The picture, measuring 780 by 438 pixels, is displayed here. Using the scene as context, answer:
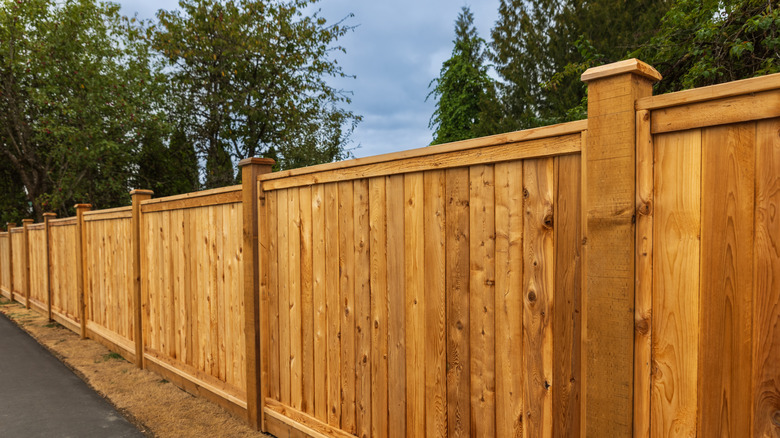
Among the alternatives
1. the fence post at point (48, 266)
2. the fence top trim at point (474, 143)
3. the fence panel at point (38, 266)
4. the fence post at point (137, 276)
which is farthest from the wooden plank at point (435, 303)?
the fence panel at point (38, 266)

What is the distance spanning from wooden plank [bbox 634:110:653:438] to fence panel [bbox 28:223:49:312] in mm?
9911

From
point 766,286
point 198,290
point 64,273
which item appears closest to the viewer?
point 766,286

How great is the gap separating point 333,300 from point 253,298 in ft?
3.05

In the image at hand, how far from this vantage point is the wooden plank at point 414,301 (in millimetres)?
2496

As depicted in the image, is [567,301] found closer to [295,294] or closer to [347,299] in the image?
[347,299]

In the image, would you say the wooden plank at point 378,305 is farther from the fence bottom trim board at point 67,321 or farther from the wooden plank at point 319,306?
the fence bottom trim board at point 67,321

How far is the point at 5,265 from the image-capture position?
12.2 m

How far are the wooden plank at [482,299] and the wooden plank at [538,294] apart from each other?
6.6 inches

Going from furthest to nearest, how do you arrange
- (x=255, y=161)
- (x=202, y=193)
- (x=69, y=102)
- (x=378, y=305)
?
(x=69, y=102)
(x=202, y=193)
(x=255, y=161)
(x=378, y=305)

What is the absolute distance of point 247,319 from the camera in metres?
3.76

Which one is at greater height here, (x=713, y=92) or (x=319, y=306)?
(x=713, y=92)

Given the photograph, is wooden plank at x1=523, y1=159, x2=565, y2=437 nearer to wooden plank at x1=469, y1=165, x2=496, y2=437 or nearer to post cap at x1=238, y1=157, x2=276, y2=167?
wooden plank at x1=469, y1=165, x2=496, y2=437

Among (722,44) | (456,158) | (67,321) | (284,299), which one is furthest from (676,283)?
(67,321)

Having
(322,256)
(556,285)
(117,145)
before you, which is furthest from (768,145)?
(117,145)
